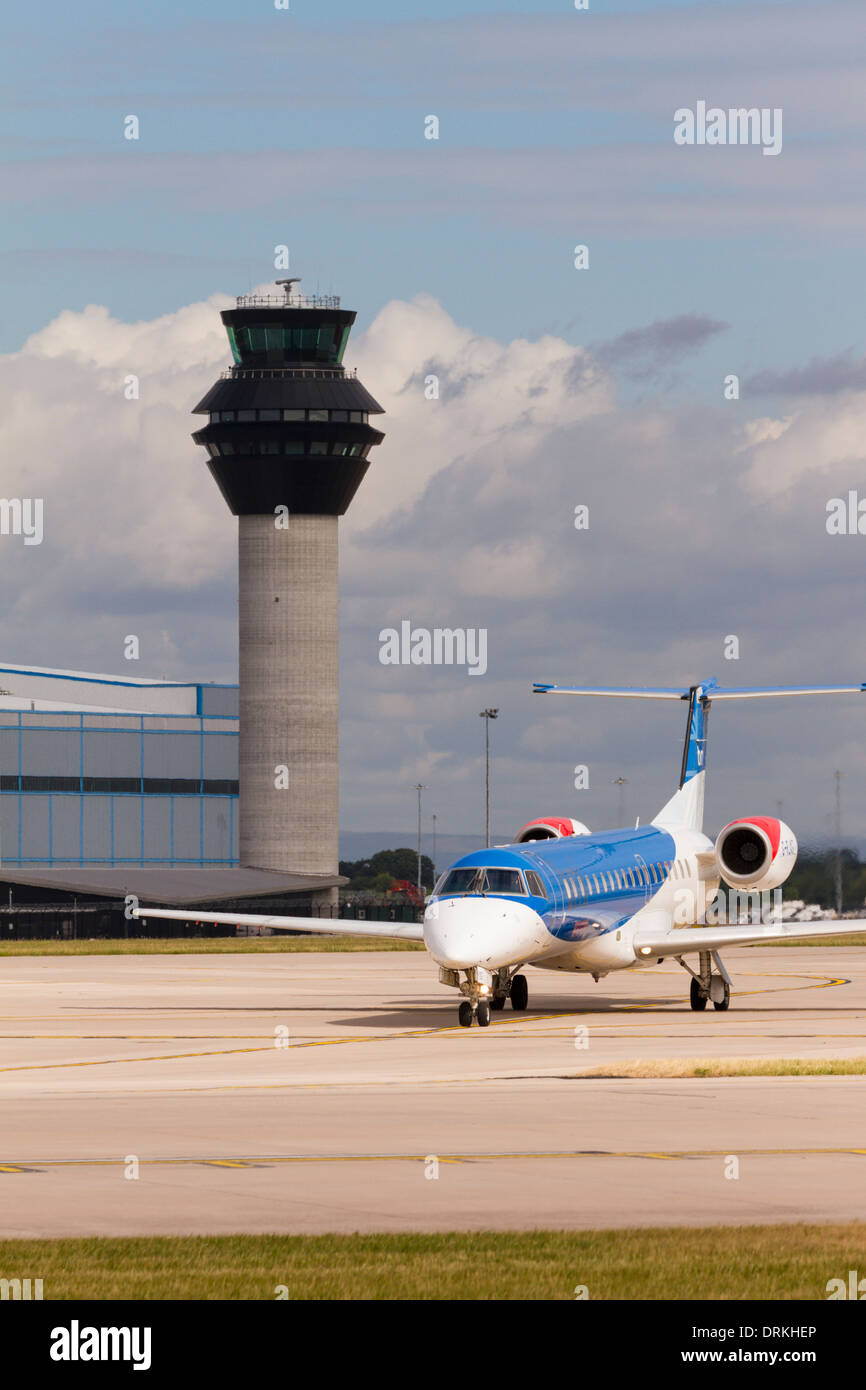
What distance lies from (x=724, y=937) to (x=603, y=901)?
318 centimetres

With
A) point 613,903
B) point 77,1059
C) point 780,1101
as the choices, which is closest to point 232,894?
point 613,903

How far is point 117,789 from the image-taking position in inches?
5281

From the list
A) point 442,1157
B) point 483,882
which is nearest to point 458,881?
point 483,882

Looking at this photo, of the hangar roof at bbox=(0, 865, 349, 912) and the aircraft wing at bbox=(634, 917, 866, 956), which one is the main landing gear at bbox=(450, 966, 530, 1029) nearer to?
the aircraft wing at bbox=(634, 917, 866, 956)

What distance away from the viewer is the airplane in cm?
4088

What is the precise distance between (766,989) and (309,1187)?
134 feet

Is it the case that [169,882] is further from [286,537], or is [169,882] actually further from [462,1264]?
[462,1264]

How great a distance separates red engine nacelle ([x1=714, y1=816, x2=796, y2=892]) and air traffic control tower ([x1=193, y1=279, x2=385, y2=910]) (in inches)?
3545

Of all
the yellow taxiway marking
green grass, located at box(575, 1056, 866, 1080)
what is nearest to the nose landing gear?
green grass, located at box(575, 1056, 866, 1080)

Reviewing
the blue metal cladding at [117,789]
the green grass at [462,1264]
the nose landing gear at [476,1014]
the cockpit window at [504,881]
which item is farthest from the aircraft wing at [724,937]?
the blue metal cladding at [117,789]

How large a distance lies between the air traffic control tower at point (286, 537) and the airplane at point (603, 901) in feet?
274

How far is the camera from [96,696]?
14162 cm

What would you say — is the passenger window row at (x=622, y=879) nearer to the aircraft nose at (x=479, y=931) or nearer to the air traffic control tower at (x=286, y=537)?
the aircraft nose at (x=479, y=931)
